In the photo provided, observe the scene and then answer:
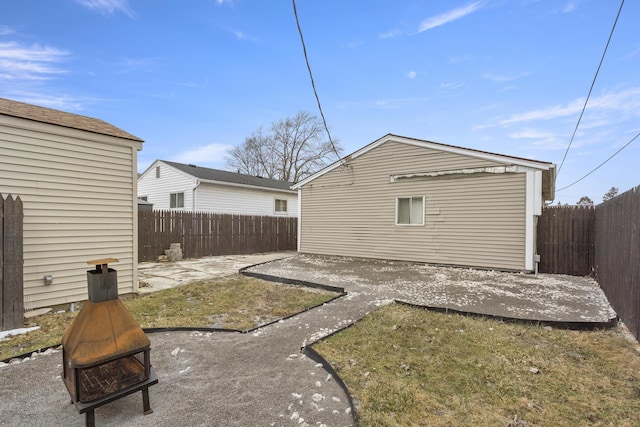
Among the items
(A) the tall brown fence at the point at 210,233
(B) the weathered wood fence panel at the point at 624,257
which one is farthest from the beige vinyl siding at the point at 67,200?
(B) the weathered wood fence panel at the point at 624,257

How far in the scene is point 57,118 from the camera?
497 centimetres

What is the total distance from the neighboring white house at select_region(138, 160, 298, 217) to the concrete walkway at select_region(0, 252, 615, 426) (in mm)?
11337

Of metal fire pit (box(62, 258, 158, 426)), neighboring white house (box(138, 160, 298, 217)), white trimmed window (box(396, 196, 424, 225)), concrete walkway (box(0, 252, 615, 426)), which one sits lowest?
concrete walkway (box(0, 252, 615, 426))

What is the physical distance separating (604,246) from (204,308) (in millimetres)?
7332

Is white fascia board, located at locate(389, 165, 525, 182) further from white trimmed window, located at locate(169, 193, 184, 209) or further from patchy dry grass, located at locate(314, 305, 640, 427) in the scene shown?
white trimmed window, located at locate(169, 193, 184, 209)

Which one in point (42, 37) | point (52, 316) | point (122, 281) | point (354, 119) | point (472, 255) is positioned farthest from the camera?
point (354, 119)

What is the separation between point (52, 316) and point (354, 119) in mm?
12700

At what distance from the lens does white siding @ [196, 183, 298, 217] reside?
47.5 ft

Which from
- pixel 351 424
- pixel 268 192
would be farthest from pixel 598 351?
pixel 268 192

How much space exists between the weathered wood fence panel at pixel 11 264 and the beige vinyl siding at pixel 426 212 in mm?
8236

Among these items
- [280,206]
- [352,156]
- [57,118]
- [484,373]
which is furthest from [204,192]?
[484,373]

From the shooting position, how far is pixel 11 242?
150 inches

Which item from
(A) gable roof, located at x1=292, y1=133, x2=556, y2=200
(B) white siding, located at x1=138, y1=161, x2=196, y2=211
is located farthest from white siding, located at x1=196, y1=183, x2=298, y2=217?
(A) gable roof, located at x1=292, y1=133, x2=556, y2=200

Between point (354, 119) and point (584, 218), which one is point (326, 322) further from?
point (354, 119)
